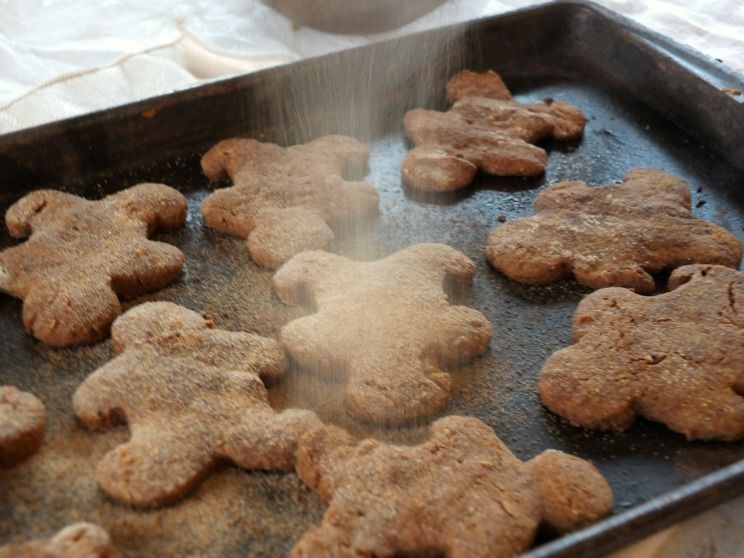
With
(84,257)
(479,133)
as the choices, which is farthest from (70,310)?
(479,133)

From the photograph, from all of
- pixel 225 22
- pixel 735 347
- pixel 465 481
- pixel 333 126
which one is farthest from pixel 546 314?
pixel 225 22

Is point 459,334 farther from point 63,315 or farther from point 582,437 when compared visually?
point 63,315

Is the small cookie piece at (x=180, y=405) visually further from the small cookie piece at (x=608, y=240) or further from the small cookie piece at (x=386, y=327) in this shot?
the small cookie piece at (x=608, y=240)

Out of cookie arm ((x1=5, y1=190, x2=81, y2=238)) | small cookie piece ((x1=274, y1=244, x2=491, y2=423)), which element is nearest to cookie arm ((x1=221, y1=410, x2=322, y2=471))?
small cookie piece ((x1=274, y1=244, x2=491, y2=423))

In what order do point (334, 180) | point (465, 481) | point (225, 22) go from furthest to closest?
point (225, 22) < point (334, 180) < point (465, 481)

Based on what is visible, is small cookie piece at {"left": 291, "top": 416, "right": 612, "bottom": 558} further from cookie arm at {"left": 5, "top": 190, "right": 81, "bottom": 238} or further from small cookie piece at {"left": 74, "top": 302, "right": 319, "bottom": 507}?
cookie arm at {"left": 5, "top": 190, "right": 81, "bottom": 238}
